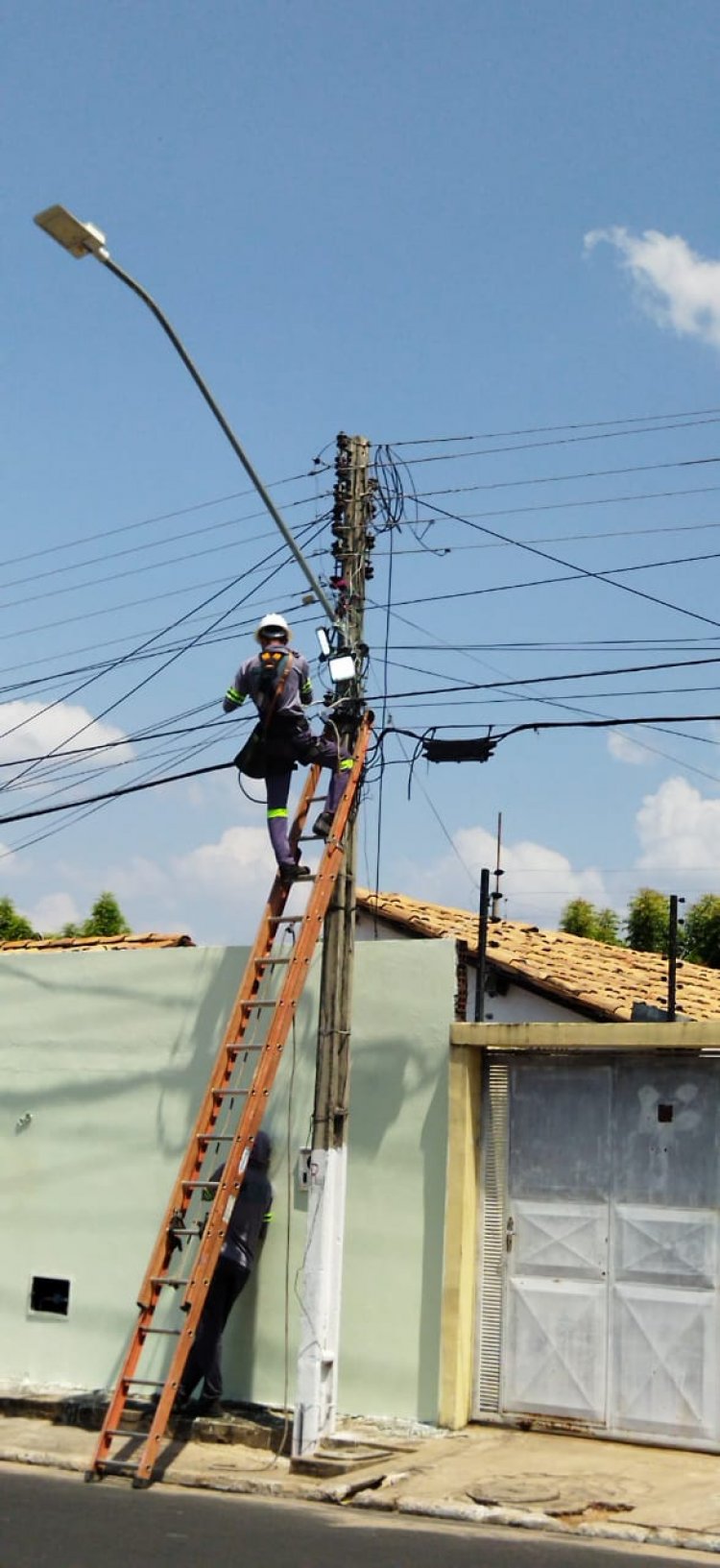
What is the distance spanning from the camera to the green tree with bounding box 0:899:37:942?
4194cm

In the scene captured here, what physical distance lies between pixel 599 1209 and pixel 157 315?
7.29 m

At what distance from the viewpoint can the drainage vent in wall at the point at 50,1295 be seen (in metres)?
14.5

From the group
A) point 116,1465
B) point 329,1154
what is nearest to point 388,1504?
point 116,1465

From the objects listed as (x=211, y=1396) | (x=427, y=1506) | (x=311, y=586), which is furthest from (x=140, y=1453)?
(x=311, y=586)

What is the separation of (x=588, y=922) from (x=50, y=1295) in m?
34.4

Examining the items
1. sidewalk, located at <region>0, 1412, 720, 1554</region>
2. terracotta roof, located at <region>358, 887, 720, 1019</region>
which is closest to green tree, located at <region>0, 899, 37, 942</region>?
terracotta roof, located at <region>358, 887, 720, 1019</region>

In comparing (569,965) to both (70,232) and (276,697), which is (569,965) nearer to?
(276,697)

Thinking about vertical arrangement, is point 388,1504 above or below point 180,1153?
below

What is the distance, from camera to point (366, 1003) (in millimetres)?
13570

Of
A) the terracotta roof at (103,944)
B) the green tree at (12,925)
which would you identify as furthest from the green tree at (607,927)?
the terracotta roof at (103,944)

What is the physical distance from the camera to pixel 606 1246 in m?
12.5

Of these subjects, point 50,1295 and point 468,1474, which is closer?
point 468,1474

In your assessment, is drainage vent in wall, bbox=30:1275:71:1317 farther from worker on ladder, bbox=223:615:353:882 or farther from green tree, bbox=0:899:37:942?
green tree, bbox=0:899:37:942

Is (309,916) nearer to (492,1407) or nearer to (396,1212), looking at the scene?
(396,1212)
